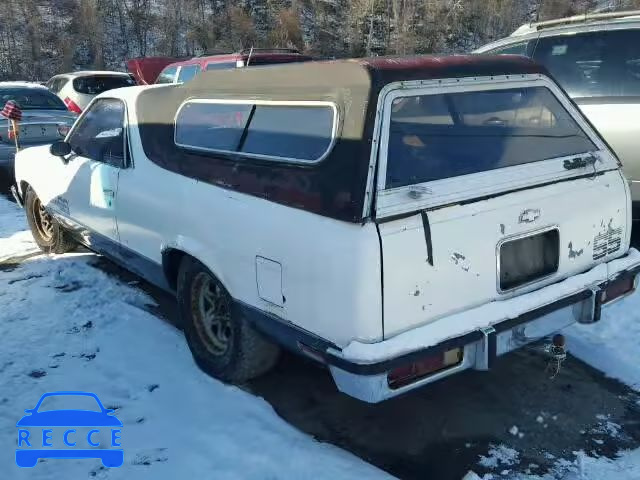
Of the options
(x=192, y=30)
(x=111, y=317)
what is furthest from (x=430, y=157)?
(x=192, y=30)

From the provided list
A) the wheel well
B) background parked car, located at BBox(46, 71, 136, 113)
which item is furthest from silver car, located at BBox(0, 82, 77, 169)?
the wheel well

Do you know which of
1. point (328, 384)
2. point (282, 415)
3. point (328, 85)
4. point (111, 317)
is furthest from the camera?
point (111, 317)

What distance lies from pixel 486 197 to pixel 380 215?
598mm

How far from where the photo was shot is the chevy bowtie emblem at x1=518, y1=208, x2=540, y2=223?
291cm

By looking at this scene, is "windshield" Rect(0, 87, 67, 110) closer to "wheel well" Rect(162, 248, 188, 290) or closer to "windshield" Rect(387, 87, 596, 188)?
"wheel well" Rect(162, 248, 188, 290)

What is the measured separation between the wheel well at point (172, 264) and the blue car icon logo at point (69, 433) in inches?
31.8

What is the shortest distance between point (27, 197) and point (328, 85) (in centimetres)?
419

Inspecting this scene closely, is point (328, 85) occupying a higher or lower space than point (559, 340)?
higher

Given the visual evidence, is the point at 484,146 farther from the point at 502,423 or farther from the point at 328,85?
the point at 502,423

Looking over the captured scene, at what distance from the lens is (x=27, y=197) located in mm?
5957

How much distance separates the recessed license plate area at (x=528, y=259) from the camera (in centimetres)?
291

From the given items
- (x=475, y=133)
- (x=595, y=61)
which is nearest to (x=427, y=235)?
(x=475, y=133)

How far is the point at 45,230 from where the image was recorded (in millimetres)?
5949

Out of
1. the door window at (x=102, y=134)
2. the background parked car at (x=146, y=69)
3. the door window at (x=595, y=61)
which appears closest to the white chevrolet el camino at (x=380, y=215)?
the door window at (x=102, y=134)
